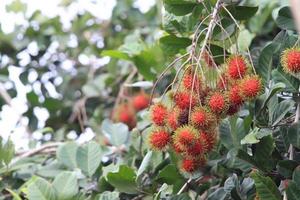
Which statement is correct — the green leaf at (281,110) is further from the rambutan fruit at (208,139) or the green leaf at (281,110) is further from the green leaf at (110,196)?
the green leaf at (110,196)

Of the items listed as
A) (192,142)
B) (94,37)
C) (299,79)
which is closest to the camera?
(192,142)

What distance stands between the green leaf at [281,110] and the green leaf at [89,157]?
458mm

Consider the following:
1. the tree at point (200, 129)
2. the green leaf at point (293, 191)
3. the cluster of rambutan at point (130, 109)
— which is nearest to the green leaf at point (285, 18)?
the tree at point (200, 129)

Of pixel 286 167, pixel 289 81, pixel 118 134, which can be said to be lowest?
pixel 118 134

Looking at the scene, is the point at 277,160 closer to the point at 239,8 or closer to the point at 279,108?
the point at 279,108

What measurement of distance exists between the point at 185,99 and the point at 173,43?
0.29 meters

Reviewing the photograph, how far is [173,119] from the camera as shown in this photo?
97 centimetres

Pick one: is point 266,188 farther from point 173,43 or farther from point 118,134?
point 118,134

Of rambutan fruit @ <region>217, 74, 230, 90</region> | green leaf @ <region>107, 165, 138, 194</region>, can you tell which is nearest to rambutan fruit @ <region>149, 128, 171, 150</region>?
rambutan fruit @ <region>217, 74, 230, 90</region>

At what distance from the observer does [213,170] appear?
48.8 inches

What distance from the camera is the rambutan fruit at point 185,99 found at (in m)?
0.96

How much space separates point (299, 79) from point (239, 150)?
156 mm

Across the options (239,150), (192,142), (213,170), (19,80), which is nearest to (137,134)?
(213,170)

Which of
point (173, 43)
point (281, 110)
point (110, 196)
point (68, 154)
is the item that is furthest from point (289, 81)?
point (68, 154)
